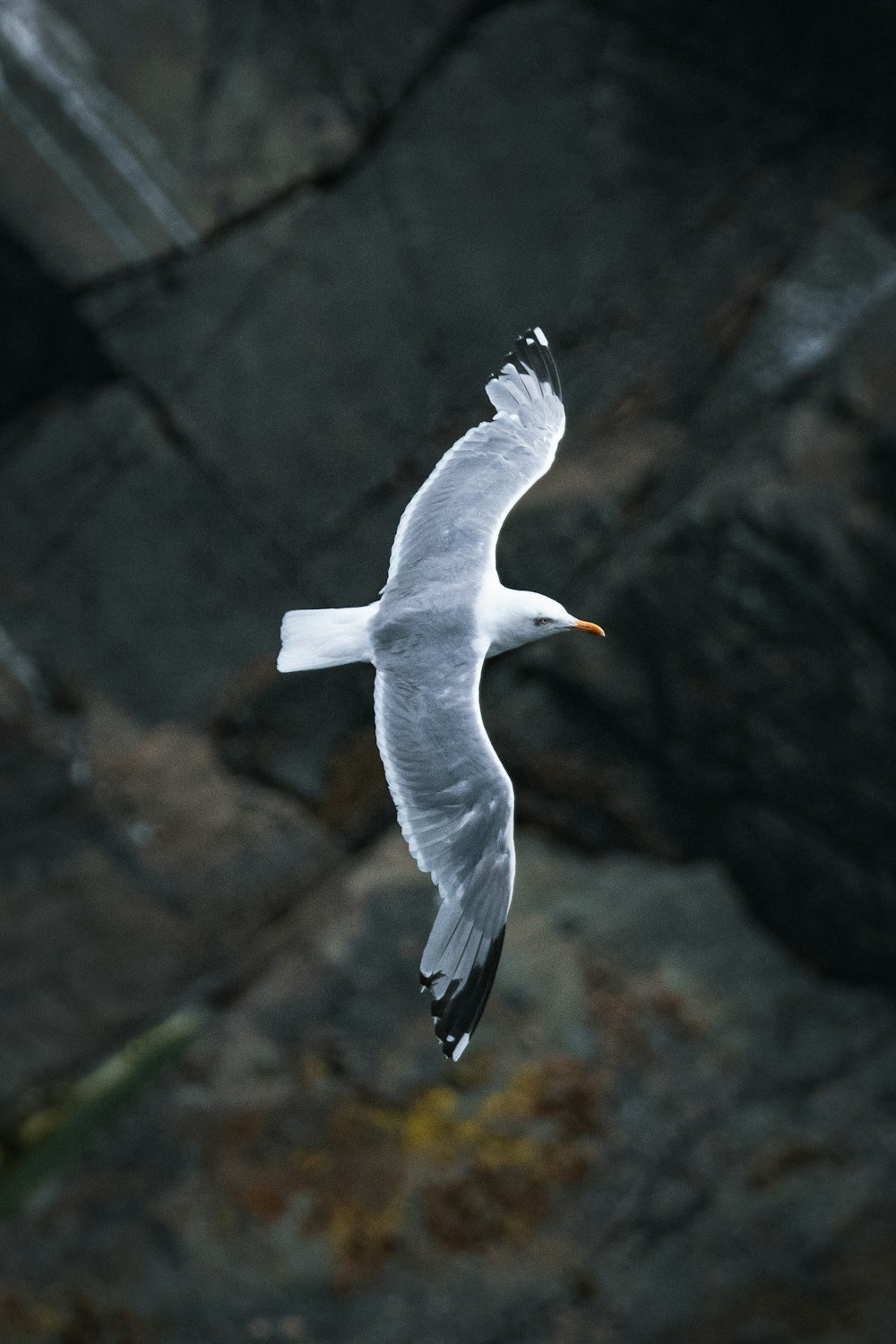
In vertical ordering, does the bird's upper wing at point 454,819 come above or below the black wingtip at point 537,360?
below

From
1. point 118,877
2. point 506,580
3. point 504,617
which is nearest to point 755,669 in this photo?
point 506,580

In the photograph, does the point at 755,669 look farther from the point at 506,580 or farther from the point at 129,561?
the point at 129,561

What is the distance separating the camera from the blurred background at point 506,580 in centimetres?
452

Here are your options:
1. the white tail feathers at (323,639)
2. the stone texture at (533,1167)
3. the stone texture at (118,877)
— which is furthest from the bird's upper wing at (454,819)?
the stone texture at (118,877)

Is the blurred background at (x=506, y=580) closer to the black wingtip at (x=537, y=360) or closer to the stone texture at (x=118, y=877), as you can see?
the stone texture at (x=118, y=877)

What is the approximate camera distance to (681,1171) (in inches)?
181

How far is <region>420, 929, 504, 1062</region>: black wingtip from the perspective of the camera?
2.56m

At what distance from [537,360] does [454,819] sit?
3.47ft

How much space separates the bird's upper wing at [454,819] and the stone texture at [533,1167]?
2127 mm

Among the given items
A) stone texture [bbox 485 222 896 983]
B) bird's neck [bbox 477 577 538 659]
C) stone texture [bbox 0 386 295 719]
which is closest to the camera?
bird's neck [bbox 477 577 538 659]

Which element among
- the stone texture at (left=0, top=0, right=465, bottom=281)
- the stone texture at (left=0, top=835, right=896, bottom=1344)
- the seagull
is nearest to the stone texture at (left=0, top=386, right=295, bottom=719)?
the stone texture at (left=0, top=0, right=465, bottom=281)

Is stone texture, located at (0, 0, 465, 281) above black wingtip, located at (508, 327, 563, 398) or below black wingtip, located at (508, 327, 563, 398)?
above

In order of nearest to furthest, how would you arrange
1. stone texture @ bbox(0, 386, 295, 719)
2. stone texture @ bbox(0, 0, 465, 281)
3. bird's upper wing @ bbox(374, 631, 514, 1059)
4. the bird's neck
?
bird's upper wing @ bbox(374, 631, 514, 1059) < the bird's neck < stone texture @ bbox(0, 0, 465, 281) < stone texture @ bbox(0, 386, 295, 719)

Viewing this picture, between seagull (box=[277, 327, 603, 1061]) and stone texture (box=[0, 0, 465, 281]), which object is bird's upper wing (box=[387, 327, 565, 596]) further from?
stone texture (box=[0, 0, 465, 281])
